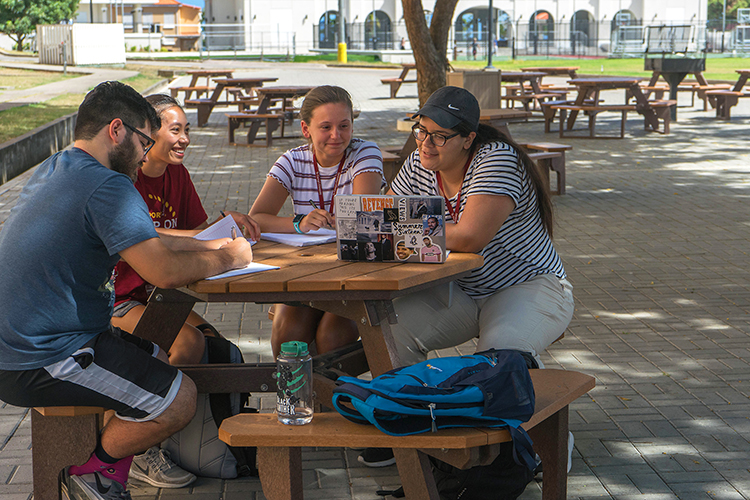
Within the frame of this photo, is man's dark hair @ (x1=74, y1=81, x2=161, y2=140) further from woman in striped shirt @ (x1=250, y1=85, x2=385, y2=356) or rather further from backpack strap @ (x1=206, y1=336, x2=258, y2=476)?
backpack strap @ (x1=206, y1=336, x2=258, y2=476)

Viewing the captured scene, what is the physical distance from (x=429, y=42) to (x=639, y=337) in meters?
7.77

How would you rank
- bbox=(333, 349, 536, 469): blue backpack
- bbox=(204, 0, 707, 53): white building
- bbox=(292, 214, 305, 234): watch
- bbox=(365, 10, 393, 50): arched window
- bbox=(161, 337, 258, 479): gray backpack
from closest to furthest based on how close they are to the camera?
bbox=(333, 349, 536, 469): blue backpack → bbox=(161, 337, 258, 479): gray backpack → bbox=(292, 214, 305, 234): watch → bbox=(365, 10, 393, 50): arched window → bbox=(204, 0, 707, 53): white building

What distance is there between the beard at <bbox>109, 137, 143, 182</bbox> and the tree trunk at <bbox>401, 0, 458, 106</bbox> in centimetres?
929

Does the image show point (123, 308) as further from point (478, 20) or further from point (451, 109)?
point (478, 20)

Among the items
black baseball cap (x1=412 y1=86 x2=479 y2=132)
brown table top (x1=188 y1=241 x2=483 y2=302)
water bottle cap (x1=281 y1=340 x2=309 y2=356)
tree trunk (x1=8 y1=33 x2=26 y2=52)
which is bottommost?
water bottle cap (x1=281 y1=340 x2=309 y2=356)

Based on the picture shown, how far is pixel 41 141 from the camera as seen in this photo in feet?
41.9

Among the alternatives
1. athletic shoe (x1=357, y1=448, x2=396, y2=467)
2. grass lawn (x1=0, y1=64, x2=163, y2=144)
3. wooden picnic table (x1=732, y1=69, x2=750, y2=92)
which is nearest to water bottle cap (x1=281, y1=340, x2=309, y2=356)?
athletic shoe (x1=357, y1=448, x2=396, y2=467)

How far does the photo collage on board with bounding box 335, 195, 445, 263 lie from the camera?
2811mm

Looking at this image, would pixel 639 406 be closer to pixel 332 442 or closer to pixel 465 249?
pixel 465 249

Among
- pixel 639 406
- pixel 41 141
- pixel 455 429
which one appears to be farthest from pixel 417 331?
pixel 41 141

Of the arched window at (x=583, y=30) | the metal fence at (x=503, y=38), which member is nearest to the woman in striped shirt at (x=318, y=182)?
the metal fence at (x=503, y=38)

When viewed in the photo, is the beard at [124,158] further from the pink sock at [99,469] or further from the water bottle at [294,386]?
the pink sock at [99,469]

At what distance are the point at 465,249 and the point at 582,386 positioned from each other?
0.70m

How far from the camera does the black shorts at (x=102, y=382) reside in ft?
8.41
